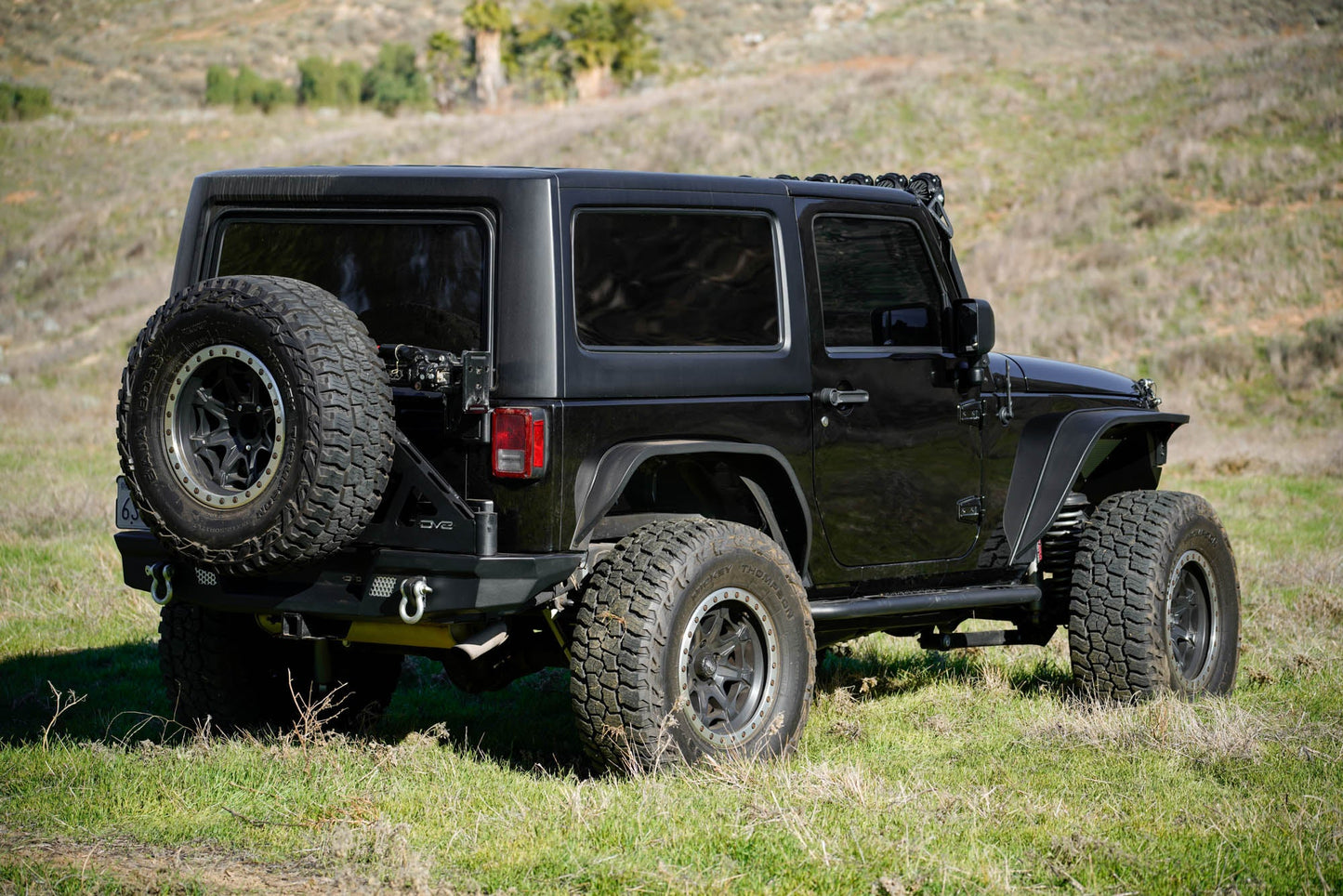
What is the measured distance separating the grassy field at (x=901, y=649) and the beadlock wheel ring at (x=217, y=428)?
1047 millimetres

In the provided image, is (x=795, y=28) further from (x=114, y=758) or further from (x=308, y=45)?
(x=114, y=758)

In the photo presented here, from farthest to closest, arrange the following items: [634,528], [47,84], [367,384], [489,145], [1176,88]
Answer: [47,84] → [489,145] → [1176,88] → [634,528] → [367,384]

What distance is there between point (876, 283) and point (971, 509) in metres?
1.00

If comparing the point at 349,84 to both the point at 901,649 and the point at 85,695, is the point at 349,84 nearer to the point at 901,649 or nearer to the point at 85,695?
the point at 901,649

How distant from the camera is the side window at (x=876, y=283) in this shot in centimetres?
531

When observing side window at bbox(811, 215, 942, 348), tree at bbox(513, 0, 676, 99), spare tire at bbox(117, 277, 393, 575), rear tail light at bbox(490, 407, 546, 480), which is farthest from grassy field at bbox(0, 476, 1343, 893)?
tree at bbox(513, 0, 676, 99)

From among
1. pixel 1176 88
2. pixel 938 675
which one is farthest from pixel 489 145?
pixel 938 675

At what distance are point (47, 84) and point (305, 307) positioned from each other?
59782 millimetres

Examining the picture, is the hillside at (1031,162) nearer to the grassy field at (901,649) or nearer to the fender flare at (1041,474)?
the grassy field at (901,649)

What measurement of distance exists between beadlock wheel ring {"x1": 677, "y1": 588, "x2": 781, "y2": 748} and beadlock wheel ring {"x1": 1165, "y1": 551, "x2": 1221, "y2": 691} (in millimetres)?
2234

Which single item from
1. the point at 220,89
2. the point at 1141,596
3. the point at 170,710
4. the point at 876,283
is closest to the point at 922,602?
the point at 1141,596

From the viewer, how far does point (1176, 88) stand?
31.4 m

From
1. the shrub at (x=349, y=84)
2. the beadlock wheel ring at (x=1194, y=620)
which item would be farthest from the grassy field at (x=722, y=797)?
the shrub at (x=349, y=84)

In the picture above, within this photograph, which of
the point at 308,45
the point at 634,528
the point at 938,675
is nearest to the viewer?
the point at 634,528
